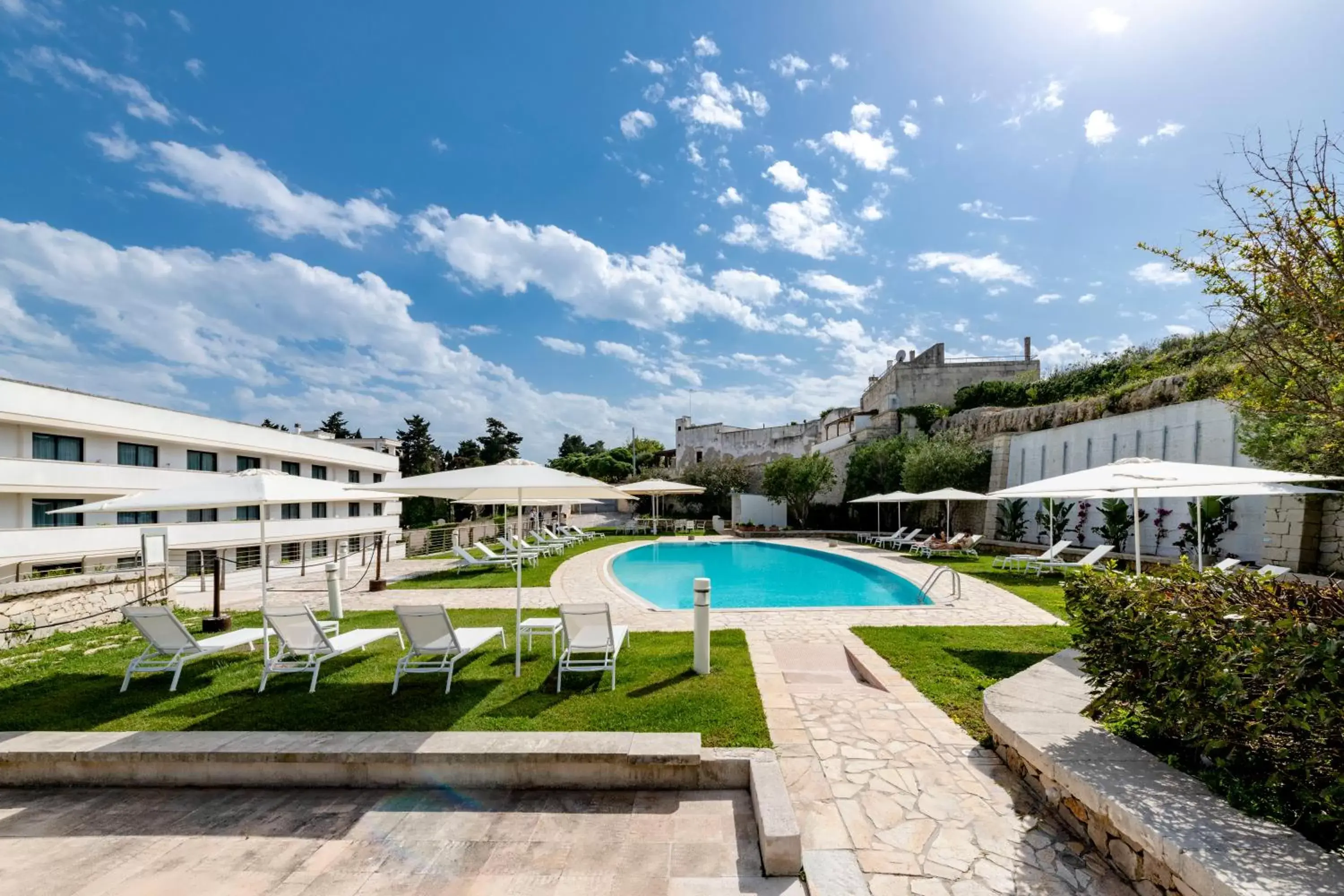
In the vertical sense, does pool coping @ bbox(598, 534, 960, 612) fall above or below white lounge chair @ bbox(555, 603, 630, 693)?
below

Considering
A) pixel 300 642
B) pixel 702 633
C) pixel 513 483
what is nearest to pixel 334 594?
pixel 300 642

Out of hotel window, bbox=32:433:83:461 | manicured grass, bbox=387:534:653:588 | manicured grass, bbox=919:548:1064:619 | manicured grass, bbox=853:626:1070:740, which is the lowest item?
manicured grass, bbox=387:534:653:588

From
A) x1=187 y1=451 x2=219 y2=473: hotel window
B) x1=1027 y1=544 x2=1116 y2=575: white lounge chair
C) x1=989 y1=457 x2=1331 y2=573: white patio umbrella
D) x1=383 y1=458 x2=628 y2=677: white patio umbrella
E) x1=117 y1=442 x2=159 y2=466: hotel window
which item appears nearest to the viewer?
x1=383 y1=458 x2=628 y2=677: white patio umbrella

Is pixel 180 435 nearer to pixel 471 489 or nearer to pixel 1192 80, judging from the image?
pixel 471 489

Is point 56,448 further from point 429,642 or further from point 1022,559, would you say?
point 1022,559

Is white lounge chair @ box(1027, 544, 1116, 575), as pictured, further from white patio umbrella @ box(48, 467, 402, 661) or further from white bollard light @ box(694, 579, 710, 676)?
white patio umbrella @ box(48, 467, 402, 661)

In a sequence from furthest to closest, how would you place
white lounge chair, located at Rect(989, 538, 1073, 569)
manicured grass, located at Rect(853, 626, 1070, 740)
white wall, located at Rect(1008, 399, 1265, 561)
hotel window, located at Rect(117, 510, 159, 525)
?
hotel window, located at Rect(117, 510, 159, 525), white lounge chair, located at Rect(989, 538, 1073, 569), white wall, located at Rect(1008, 399, 1265, 561), manicured grass, located at Rect(853, 626, 1070, 740)

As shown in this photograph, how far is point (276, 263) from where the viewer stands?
50.7 feet

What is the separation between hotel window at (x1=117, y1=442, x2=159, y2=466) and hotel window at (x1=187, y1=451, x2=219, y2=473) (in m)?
1.23

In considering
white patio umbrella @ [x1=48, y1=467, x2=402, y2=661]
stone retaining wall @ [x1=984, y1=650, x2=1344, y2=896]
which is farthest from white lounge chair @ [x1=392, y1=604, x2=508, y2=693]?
stone retaining wall @ [x1=984, y1=650, x2=1344, y2=896]

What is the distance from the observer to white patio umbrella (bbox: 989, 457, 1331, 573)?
6688mm

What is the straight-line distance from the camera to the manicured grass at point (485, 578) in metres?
11.9

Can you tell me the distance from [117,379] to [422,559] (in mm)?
17184

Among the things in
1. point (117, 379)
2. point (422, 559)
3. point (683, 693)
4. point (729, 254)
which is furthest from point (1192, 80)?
point (117, 379)
